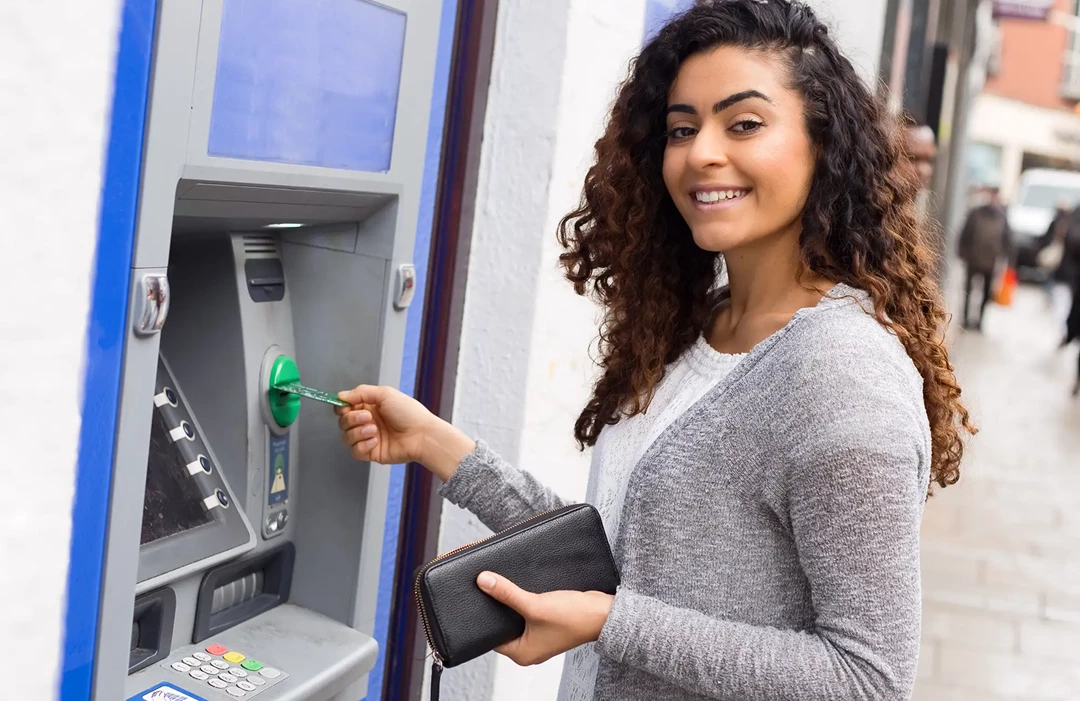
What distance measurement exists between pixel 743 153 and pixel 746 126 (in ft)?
0.15

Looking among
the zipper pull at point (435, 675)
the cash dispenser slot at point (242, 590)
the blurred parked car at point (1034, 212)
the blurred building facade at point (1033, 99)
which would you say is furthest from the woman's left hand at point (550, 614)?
the blurred building facade at point (1033, 99)

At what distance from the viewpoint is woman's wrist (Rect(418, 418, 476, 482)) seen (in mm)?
1867

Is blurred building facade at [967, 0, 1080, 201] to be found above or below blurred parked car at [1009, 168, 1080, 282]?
above

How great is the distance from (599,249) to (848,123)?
1.57 feet

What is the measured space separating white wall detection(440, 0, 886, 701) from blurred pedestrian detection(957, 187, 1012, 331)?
11047mm

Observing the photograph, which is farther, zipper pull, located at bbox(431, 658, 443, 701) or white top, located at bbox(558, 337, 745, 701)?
white top, located at bbox(558, 337, 745, 701)

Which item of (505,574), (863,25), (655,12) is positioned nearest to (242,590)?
(505,574)

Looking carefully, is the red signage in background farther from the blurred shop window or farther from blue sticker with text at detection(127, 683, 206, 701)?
the blurred shop window

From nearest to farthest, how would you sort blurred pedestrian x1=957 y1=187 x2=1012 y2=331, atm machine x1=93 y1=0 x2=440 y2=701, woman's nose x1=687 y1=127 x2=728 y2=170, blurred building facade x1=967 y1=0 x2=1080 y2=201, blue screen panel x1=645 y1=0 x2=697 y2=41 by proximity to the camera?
atm machine x1=93 y1=0 x2=440 y2=701 → woman's nose x1=687 y1=127 x2=728 y2=170 → blue screen panel x1=645 y1=0 x2=697 y2=41 → blurred pedestrian x1=957 y1=187 x2=1012 y2=331 → blurred building facade x1=967 y1=0 x2=1080 y2=201

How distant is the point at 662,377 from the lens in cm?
178

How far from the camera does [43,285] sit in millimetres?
1206

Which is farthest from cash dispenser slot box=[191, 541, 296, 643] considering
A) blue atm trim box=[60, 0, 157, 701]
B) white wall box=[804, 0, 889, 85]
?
white wall box=[804, 0, 889, 85]

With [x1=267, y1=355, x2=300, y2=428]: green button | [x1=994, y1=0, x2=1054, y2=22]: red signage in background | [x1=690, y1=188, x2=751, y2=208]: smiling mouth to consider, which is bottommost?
[x1=267, y1=355, x2=300, y2=428]: green button

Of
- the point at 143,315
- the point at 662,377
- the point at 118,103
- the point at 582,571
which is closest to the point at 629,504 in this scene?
the point at 582,571
